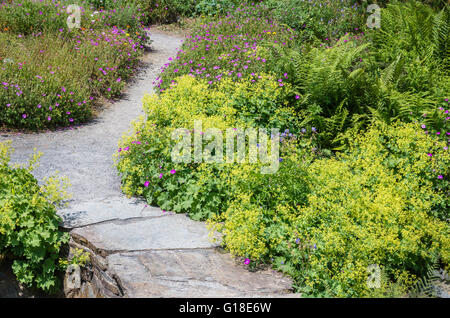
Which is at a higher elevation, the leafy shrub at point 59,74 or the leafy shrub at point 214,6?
the leafy shrub at point 214,6

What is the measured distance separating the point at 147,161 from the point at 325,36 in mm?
5742

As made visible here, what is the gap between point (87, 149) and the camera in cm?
606

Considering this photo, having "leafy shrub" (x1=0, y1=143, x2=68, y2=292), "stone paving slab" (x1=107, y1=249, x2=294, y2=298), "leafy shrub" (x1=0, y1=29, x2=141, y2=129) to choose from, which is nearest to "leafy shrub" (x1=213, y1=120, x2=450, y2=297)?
"stone paving slab" (x1=107, y1=249, x2=294, y2=298)

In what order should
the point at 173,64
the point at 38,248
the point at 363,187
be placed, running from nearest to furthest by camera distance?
the point at 38,248 < the point at 363,187 < the point at 173,64

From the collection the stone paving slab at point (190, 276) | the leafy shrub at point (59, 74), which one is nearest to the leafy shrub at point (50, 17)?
the leafy shrub at point (59, 74)

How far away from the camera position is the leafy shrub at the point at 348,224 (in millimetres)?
3840

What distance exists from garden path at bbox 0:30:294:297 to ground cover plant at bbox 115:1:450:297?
179mm

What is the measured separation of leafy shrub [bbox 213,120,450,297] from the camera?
384 centimetres

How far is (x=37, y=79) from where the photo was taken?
681 cm

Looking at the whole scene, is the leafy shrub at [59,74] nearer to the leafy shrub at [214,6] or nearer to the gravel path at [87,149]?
the gravel path at [87,149]

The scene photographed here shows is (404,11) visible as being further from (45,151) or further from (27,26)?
(27,26)

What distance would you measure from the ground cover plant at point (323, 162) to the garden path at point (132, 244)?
0.18m

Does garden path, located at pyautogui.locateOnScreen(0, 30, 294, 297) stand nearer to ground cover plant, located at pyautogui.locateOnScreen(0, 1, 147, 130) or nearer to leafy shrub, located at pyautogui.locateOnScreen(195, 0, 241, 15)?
ground cover plant, located at pyautogui.locateOnScreen(0, 1, 147, 130)
